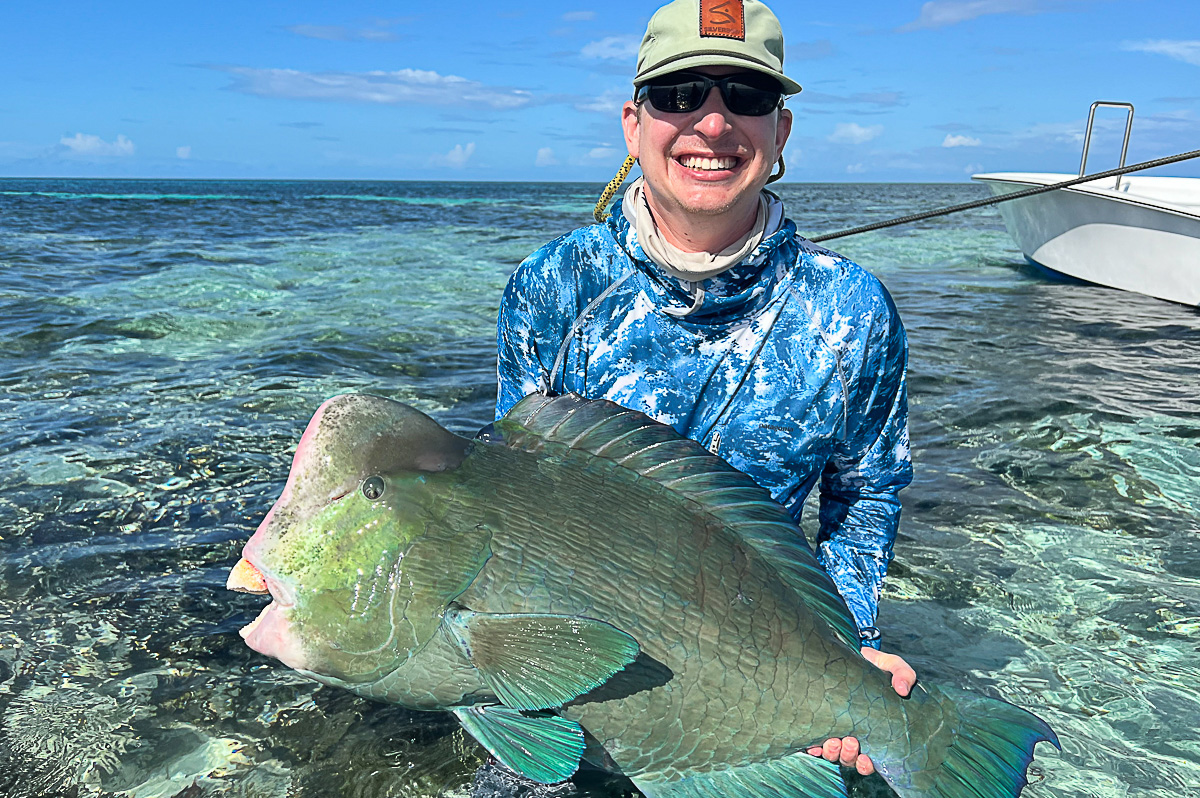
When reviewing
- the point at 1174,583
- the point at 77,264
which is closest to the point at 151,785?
the point at 1174,583

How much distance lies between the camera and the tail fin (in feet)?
6.12

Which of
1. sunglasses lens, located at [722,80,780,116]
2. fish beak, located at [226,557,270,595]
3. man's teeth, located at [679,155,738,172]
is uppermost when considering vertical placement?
sunglasses lens, located at [722,80,780,116]

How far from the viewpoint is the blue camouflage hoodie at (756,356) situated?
2.64 metres

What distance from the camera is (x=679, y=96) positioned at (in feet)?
7.97

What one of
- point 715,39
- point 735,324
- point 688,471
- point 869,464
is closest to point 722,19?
point 715,39

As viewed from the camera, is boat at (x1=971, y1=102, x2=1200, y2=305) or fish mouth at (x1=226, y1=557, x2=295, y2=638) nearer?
fish mouth at (x1=226, y1=557, x2=295, y2=638)

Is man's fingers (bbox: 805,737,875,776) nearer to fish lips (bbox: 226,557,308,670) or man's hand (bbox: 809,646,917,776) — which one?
man's hand (bbox: 809,646,917,776)

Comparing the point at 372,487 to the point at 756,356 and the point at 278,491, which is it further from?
the point at 278,491

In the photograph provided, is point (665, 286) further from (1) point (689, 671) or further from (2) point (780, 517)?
(1) point (689, 671)

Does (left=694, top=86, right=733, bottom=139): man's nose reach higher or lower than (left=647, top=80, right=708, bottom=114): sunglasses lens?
lower

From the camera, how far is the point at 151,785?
2.80 metres

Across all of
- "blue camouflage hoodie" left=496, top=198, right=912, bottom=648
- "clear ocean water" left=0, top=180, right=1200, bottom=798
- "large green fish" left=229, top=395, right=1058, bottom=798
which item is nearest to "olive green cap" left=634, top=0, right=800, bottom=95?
"blue camouflage hoodie" left=496, top=198, right=912, bottom=648

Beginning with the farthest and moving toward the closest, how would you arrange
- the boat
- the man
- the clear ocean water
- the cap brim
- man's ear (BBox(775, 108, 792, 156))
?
1. the boat
2. the clear ocean water
3. man's ear (BBox(775, 108, 792, 156))
4. the man
5. the cap brim

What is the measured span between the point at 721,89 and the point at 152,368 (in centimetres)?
695
